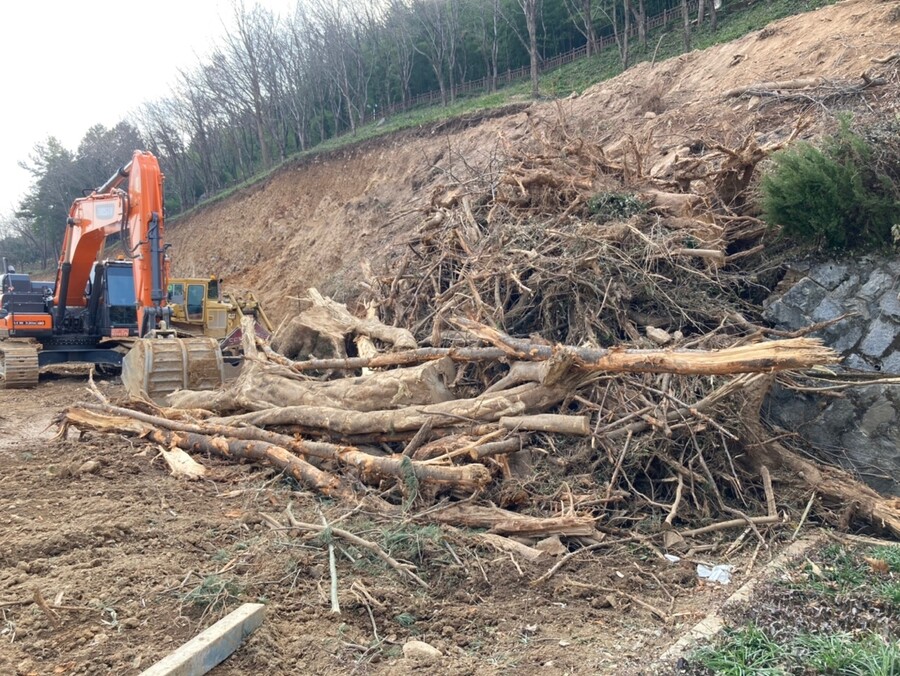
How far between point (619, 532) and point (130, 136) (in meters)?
53.7

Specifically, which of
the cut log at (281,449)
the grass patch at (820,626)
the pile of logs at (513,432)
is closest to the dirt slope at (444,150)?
the pile of logs at (513,432)

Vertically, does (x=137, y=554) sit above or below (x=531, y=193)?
below

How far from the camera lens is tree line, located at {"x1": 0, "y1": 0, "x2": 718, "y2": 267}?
3269 centimetres

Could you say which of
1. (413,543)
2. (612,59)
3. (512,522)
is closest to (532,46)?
(612,59)

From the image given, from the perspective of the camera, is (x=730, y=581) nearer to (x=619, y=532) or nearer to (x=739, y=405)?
(x=619, y=532)

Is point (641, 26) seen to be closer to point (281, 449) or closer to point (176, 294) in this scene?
Answer: point (176, 294)

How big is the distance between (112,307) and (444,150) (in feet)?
37.1

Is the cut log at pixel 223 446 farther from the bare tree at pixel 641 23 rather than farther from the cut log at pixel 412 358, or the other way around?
the bare tree at pixel 641 23

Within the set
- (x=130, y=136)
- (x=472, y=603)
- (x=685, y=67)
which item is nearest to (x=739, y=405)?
(x=472, y=603)

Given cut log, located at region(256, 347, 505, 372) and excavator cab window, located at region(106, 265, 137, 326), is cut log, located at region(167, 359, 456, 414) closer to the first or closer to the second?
cut log, located at region(256, 347, 505, 372)

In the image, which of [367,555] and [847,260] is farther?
[847,260]

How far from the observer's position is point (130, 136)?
4975 cm

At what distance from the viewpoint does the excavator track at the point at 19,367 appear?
10953 mm

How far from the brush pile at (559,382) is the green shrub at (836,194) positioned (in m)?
0.64
